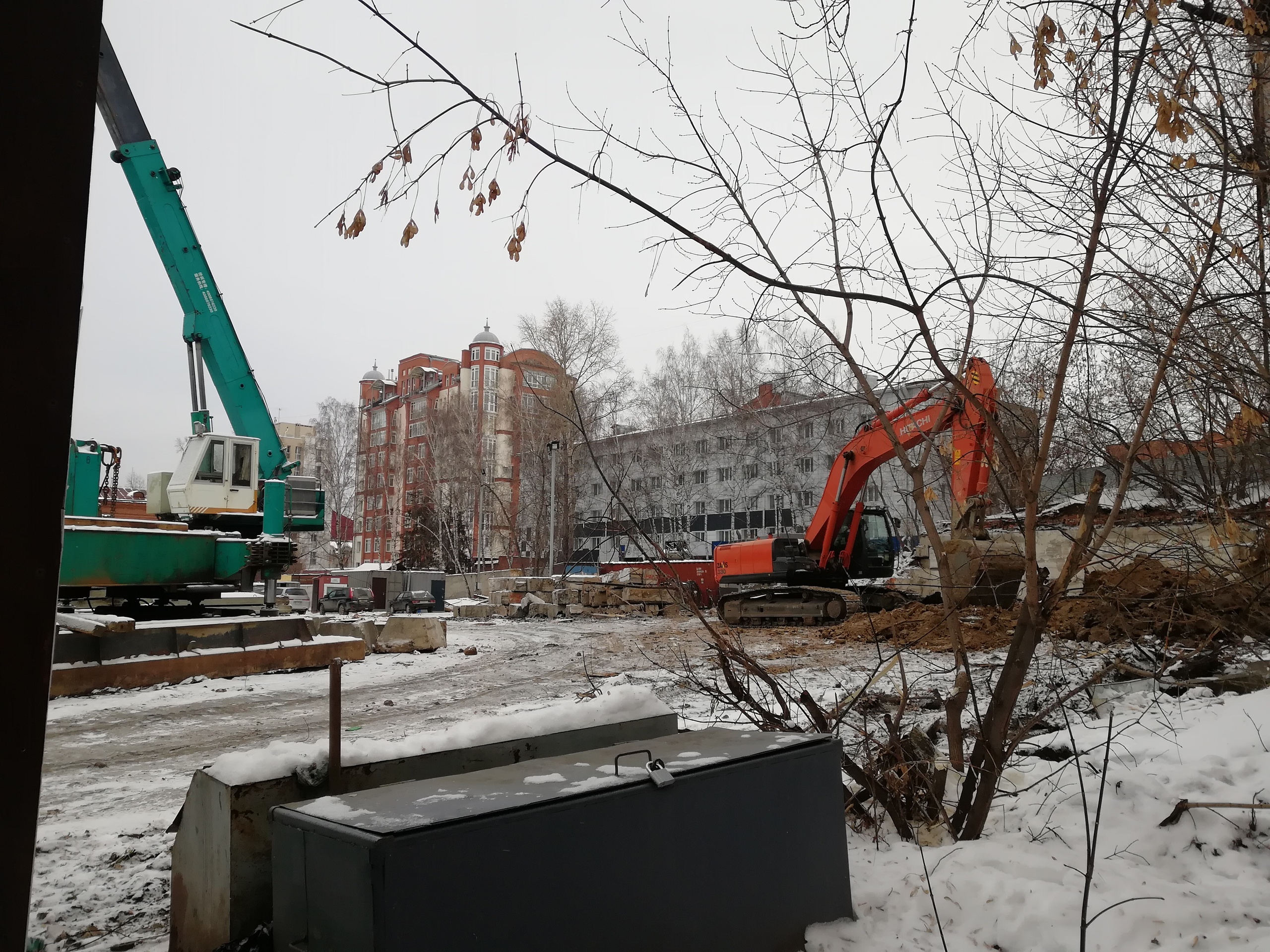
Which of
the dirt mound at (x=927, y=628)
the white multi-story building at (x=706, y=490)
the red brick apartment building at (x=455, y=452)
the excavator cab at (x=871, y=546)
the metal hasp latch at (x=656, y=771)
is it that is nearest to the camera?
the metal hasp latch at (x=656, y=771)

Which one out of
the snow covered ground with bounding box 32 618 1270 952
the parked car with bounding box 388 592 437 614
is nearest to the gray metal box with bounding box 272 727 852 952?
the snow covered ground with bounding box 32 618 1270 952

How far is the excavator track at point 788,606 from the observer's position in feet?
57.5

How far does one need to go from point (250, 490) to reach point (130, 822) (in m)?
10.1

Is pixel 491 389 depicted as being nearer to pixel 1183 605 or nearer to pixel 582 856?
pixel 1183 605

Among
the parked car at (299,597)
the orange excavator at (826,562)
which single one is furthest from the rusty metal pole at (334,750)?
the parked car at (299,597)

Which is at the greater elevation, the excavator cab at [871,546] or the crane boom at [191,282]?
the crane boom at [191,282]

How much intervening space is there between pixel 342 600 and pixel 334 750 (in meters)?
29.5

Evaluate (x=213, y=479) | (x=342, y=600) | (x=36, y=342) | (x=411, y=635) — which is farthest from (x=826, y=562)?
(x=342, y=600)

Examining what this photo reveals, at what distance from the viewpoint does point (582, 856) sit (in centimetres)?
239

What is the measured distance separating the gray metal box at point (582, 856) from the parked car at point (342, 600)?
95.1 ft

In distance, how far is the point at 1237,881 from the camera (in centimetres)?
346

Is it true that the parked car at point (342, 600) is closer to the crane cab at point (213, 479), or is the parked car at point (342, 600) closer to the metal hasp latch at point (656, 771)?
the crane cab at point (213, 479)

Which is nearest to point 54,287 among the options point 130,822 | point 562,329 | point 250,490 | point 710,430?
point 130,822

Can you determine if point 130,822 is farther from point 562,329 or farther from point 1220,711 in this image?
point 562,329
